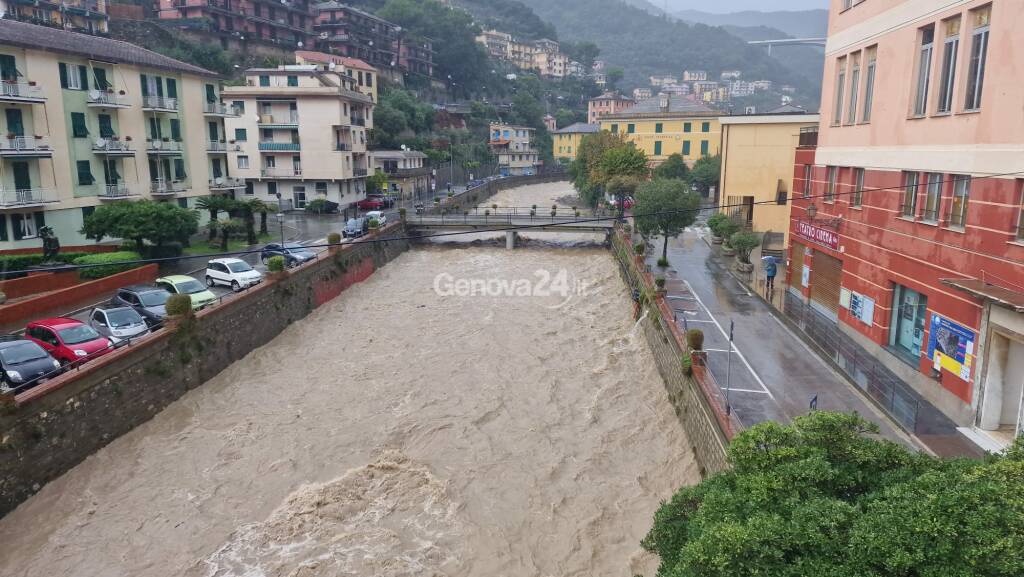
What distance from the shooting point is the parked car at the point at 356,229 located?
42.2 meters

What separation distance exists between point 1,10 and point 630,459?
7483 cm

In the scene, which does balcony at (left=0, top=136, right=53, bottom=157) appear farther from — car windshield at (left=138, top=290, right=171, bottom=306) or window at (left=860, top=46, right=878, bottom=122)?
window at (left=860, top=46, right=878, bottom=122)

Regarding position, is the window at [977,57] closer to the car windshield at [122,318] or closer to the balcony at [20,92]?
the car windshield at [122,318]

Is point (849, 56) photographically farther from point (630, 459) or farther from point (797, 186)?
point (630, 459)

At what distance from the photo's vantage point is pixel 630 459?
17.2m

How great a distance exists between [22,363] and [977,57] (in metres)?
24.6

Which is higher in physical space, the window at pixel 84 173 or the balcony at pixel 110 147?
the balcony at pixel 110 147

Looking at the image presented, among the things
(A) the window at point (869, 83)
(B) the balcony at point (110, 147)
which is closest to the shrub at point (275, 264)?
(B) the balcony at point (110, 147)

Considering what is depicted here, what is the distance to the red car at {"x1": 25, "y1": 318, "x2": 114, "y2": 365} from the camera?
19.1m

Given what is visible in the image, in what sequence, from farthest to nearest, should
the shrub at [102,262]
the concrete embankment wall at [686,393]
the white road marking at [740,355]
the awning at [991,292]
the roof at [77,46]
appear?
the roof at [77,46]
the shrub at [102,262]
the white road marking at [740,355]
the concrete embankment wall at [686,393]
the awning at [991,292]

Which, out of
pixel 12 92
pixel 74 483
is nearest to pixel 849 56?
pixel 74 483

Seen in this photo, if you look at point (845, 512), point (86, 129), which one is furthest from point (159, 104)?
point (845, 512)

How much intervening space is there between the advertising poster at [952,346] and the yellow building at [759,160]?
26905 mm

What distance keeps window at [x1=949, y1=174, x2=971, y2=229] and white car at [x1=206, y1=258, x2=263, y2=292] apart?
2464 cm
